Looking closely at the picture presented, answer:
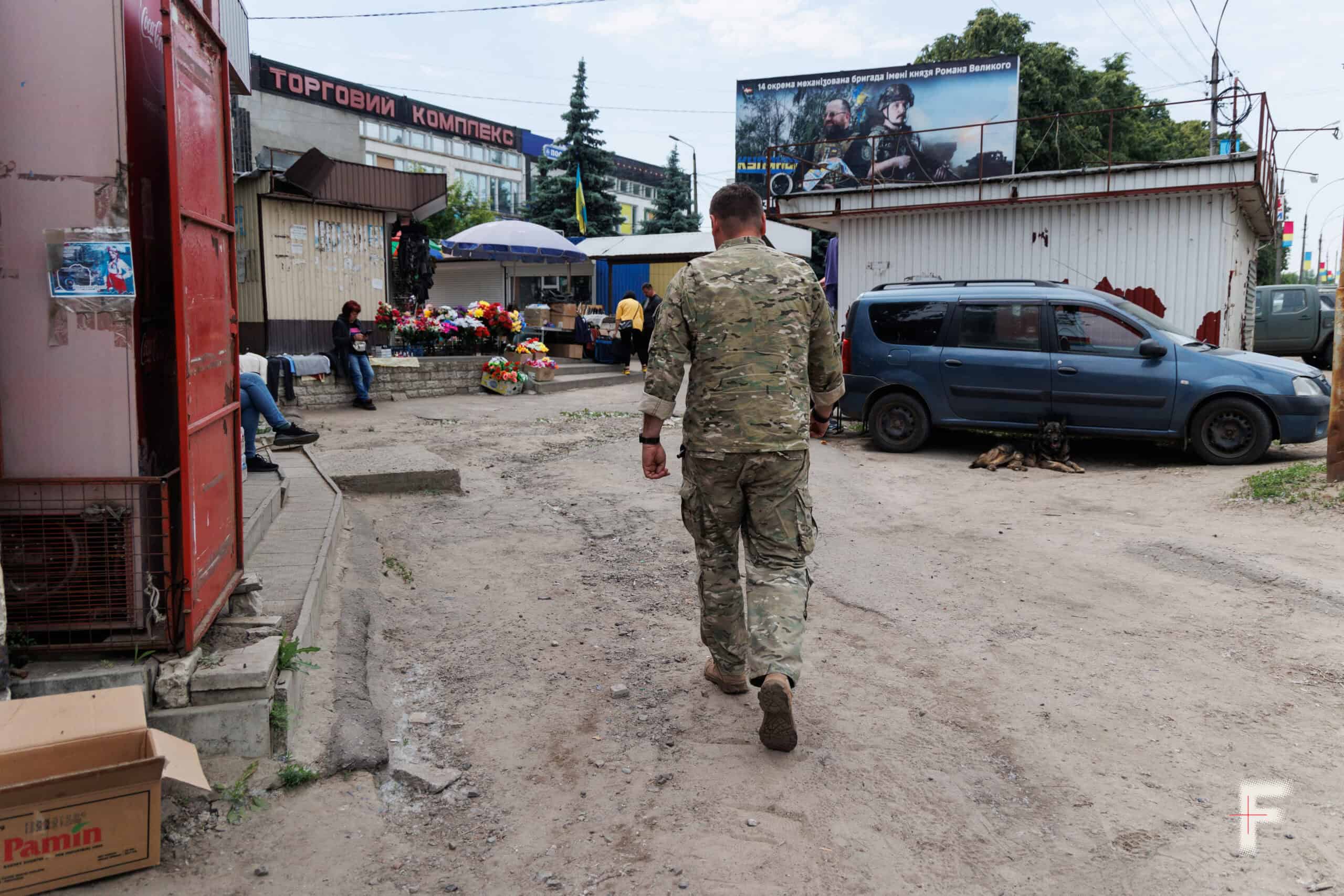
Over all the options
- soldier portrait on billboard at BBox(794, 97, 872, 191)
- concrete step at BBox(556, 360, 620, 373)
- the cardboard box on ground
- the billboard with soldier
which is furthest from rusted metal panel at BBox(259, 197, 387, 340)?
soldier portrait on billboard at BBox(794, 97, 872, 191)

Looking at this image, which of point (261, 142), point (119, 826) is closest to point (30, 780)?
point (119, 826)

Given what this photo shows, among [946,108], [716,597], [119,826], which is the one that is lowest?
[119,826]

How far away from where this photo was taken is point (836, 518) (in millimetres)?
7402

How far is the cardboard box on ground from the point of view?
2428mm

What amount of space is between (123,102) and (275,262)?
10977 millimetres

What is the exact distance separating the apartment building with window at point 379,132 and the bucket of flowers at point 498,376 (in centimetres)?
1187

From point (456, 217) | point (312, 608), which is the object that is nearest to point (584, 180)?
point (456, 217)

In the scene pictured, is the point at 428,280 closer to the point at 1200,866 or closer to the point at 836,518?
the point at 836,518

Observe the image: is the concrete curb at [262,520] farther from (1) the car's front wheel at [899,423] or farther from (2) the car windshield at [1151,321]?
(2) the car windshield at [1151,321]

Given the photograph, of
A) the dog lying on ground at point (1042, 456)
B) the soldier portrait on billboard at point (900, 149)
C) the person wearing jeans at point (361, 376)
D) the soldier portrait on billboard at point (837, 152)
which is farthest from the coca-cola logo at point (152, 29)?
the soldier portrait on billboard at point (900, 149)

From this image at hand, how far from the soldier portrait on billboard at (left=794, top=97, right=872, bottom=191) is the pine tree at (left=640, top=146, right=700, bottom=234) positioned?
57.8ft

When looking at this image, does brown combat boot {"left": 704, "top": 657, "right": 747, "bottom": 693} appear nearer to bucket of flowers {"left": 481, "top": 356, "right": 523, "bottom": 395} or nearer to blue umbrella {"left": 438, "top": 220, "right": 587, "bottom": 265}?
bucket of flowers {"left": 481, "top": 356, "right": 523, "bottom": 395}

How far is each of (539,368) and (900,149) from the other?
15.0 m

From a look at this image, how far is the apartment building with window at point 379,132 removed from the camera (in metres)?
37.3
